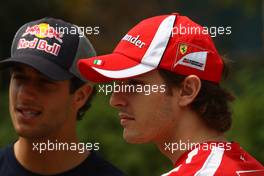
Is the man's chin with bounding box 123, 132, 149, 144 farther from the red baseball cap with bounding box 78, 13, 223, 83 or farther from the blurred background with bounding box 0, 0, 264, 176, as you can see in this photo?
the blurred background with bounding box 0, 0, 264, 176

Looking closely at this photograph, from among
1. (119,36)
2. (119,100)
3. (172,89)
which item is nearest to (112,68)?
(119,100)

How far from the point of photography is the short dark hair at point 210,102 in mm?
3135

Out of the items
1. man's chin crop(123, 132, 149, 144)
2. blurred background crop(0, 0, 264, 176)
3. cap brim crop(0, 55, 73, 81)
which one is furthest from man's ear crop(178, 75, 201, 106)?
cap brim crop(0, 55, 73, 81)

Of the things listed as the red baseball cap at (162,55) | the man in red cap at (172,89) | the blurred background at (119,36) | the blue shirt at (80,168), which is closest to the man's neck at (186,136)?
the man in red cap at (172,89)

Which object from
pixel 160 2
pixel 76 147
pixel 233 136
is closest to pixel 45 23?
pixel 76 147

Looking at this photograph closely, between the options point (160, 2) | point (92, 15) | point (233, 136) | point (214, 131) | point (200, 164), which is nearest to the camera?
point (200, 164)

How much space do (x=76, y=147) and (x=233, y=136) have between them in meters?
2.84

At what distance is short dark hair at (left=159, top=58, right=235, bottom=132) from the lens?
3135mm

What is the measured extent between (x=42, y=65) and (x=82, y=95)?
1.14 ft

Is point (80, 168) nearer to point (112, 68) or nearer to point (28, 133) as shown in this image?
point (28, 133)

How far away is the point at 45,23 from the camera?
12.9 feet

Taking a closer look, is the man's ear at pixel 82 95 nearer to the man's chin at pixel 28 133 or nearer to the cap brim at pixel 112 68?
the man's chin at pixel 28 133

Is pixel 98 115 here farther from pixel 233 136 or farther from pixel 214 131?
pixel 214 131

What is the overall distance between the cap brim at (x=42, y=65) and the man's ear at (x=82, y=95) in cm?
16
